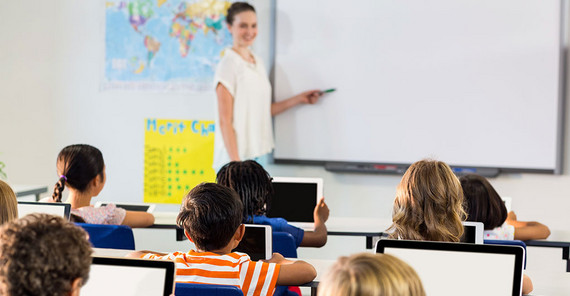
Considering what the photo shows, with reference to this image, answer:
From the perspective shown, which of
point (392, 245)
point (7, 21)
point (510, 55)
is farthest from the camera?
point (7, 21)

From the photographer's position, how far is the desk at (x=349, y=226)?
3.67m

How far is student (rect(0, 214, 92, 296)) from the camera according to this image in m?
1.12

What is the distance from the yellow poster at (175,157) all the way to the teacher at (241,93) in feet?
0.93

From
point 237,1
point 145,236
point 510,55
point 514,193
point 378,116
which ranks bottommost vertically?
point 145,236

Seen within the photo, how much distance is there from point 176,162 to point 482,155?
217cm

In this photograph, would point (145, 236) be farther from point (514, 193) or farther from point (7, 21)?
point (514, 193)

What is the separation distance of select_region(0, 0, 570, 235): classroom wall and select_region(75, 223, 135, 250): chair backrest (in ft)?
7.55

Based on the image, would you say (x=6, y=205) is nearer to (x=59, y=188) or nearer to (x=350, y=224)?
(x=59, y=188)

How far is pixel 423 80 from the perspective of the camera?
4.84 m

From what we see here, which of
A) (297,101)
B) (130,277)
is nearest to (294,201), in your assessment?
(297,101)

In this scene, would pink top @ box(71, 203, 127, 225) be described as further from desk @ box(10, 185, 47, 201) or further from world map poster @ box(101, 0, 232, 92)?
world map poster @ box(101, 0, 232, 92)

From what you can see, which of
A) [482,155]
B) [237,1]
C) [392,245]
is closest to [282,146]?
[237,1]

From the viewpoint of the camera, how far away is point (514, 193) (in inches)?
187

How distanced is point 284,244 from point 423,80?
7.97 ft
